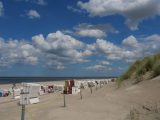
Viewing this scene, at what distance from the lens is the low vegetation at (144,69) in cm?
2138

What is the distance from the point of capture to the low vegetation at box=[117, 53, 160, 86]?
2138 centimetres

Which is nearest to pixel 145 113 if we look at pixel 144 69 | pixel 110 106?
pixel 110 106

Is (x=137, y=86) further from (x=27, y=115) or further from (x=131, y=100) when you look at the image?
(x=27, y=115)

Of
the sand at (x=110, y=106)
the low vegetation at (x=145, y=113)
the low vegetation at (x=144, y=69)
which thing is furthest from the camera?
the low vegetation at (x=144, y=69)

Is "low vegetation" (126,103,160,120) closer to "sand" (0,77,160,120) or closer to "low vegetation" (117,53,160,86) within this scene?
"sand" (0,77,160,120)

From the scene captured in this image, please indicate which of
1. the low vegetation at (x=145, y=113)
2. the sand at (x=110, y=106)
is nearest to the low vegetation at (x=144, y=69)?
the sand at (x=110, y=106)

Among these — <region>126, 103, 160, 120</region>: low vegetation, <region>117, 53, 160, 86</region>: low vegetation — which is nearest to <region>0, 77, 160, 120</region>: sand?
<region>126, 103, 160, 120</region>: low vegetation

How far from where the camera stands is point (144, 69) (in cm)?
2375

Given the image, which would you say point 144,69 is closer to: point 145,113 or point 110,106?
point 110,106

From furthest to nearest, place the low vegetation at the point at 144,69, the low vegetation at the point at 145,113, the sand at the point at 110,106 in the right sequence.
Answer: the low vegetation at the point at 144,69, the sand at the point at 110,106, the low vegetation at the point at 145,113

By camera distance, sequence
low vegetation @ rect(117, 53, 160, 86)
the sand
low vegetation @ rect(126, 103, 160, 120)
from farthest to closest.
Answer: low vegetation @ rect(117, 53, 160, 86)
the sand
low vegetation @ rect(126, 103, 160, 120)

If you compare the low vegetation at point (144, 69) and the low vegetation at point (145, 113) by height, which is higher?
the low vegetation at point (144, 69)

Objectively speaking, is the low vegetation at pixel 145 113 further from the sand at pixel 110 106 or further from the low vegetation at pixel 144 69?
the low vegetation at pixel 144 69

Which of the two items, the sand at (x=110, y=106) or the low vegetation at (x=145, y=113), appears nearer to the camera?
the low vegetation at (x=145, y=113)
